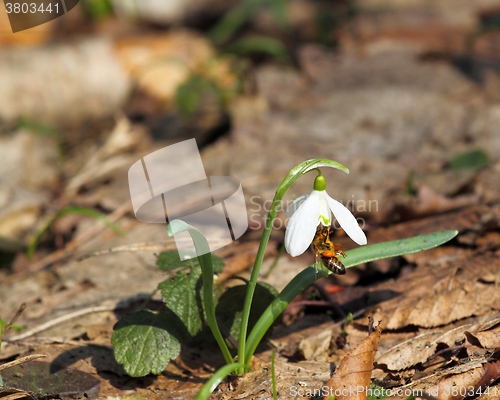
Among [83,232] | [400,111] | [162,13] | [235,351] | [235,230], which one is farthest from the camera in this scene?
[162,13]

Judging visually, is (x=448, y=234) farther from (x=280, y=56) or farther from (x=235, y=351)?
(x=280, y=56)

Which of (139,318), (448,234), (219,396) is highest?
(448,234)

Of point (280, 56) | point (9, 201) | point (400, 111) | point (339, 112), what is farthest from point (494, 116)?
point (9, 201)

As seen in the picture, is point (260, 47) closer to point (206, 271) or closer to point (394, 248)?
point (394, 248)
